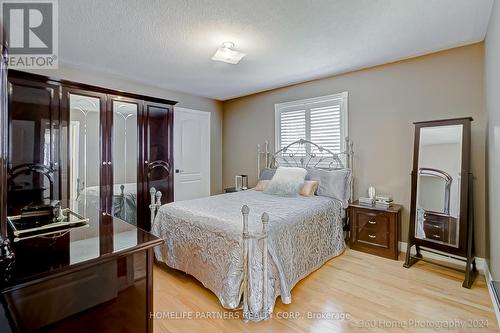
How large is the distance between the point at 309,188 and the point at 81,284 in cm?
296

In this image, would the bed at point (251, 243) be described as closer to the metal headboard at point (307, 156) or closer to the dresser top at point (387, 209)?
the dresser top at point (387, 209)

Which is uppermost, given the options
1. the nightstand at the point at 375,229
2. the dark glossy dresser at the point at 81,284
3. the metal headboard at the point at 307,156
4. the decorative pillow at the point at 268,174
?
the metal headboard at the point at 307,156

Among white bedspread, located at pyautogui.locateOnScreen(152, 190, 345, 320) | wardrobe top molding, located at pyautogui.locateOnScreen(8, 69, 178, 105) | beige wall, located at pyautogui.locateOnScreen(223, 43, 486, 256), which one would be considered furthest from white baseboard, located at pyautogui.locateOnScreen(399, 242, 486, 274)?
wardrobe top molding, located at pyautogui.locateOnScreen(8, 69, 178, 105)

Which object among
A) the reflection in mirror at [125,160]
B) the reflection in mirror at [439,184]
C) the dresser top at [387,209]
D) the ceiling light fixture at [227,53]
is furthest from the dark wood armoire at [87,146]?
the reflection in mirror at [439,184]

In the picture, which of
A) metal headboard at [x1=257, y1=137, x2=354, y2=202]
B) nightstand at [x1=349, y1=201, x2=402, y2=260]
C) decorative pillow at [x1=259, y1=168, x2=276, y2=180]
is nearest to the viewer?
nightstand at [x1=349, y1=201, x2=402, y2=260]

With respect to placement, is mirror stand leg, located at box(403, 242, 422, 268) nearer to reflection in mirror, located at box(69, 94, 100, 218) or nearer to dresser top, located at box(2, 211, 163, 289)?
dresser top, located at box(2, 211, 163, 289)

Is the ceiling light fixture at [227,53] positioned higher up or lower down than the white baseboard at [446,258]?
higher up

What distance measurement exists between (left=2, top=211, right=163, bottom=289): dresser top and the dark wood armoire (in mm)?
1275

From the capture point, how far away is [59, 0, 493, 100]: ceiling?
82.7 inches

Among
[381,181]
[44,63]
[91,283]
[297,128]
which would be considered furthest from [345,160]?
[44,63]

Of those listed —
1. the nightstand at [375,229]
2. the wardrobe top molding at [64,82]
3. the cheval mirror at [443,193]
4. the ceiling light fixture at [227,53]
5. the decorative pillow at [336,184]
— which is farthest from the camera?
the decorative pillow at [336,184]

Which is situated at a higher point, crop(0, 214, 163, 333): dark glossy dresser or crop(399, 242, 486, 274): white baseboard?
crop(0, 214, 163, 333): dark glossy dresser

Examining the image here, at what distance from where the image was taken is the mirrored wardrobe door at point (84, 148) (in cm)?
312

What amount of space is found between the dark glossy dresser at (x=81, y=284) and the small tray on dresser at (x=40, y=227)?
0.24 feet
